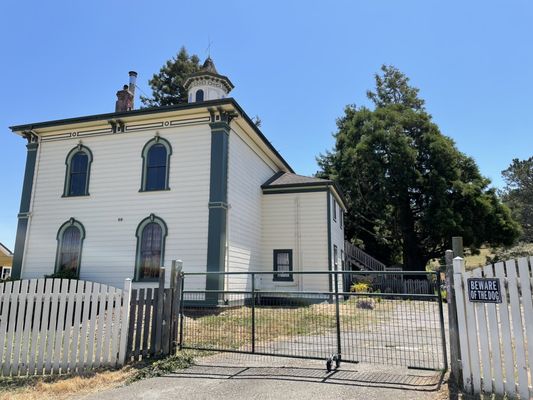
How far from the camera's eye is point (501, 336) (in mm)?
5082

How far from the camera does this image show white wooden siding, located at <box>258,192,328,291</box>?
1812 centimetres

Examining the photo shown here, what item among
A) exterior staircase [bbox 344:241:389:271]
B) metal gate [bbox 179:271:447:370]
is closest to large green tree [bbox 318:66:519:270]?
exterior staircase [bbox 344:241:389:271]

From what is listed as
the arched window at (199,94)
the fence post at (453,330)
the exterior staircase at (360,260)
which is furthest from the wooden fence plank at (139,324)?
the exterior staircase at (360,260)

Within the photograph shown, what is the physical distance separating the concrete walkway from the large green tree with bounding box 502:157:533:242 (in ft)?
187

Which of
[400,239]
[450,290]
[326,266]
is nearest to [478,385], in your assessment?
[450,290]

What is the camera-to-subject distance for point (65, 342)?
6.98 m

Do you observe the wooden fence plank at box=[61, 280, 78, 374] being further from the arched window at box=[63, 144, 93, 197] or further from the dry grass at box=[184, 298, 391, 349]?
the arched window at box=[63, 144, 93, 197]

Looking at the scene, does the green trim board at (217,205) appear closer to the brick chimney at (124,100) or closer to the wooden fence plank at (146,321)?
the wooden fence plank at (146,321)

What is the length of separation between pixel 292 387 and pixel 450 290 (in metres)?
2.73

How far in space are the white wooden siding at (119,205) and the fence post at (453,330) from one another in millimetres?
9728

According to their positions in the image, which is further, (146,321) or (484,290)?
(146,321)

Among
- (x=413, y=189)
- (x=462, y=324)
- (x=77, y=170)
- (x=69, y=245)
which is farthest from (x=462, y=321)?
(x=413, y=189)

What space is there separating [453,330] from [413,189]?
2778cm

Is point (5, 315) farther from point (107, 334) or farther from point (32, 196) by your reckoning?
point (32, 196)
